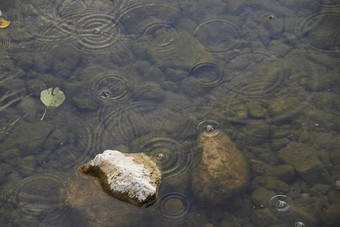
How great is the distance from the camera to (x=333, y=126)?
396 centimetres

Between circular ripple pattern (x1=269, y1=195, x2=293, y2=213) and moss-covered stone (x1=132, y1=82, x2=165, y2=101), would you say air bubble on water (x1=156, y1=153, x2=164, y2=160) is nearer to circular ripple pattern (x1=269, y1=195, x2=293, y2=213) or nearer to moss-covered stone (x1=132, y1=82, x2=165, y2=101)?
moss-covered stone (x1=132, y1=82, x2=165, y2=101)

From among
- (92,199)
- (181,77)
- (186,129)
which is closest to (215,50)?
(181,77)

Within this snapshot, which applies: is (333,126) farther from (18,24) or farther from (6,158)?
(18,24)

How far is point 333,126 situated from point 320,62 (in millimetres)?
1003

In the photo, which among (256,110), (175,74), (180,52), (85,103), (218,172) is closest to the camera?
(218,172)

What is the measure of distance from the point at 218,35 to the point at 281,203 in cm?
248

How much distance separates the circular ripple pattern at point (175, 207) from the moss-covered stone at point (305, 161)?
1218mm

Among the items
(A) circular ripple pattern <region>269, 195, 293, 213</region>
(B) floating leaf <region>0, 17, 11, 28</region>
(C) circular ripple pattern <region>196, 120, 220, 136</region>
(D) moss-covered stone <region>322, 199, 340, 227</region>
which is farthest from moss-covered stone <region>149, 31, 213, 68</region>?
(D) moss-covered stone <region>322, 199, 340, 227</region>

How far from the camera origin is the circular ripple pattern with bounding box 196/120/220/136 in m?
3.90

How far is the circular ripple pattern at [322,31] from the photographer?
4.64 meters

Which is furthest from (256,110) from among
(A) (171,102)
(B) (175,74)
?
(B) (175,74)

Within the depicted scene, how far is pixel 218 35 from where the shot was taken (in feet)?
15.6

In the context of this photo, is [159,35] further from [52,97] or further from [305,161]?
[305,161]

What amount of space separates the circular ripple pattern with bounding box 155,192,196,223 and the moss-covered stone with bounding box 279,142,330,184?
1.22 meters
